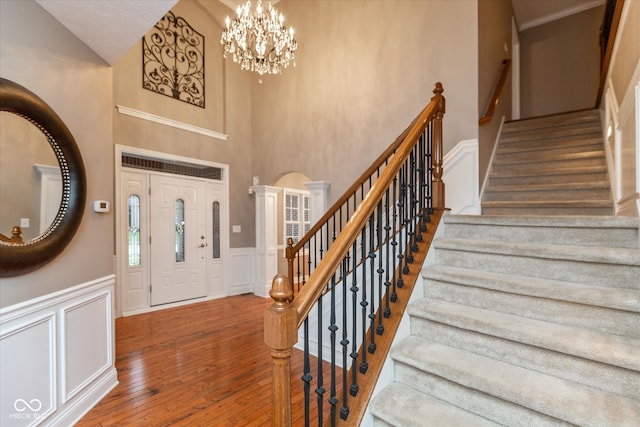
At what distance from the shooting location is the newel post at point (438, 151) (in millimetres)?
2307

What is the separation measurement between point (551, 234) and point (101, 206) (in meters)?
3.09

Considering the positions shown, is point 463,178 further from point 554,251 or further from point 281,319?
point 281,319

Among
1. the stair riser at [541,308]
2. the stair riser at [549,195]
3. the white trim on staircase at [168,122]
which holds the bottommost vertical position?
the stair riser at [541,308]

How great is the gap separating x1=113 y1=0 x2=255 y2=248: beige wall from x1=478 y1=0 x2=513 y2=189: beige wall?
3.86m

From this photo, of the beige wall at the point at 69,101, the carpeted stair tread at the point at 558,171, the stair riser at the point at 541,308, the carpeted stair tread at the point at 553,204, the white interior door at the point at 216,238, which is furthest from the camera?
the white interior door at the point at 216,238

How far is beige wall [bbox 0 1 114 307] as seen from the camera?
69.2 inches

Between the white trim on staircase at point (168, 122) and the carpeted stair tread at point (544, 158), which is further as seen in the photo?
the white trim on staircase at point (168, 122)

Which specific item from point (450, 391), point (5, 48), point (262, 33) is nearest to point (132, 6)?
point (5, 48)

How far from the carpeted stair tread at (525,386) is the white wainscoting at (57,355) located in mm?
2006

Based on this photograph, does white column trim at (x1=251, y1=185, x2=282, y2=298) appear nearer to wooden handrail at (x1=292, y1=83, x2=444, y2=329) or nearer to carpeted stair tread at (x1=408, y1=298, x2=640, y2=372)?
wooden handrail at (x1=292, y1=83, x2=444, y2=329)

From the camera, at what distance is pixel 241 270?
18.6 feet

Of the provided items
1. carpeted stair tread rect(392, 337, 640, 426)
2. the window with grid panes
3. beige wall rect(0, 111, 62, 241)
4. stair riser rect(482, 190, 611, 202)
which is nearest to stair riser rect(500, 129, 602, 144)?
stair riser rect(482, 190, 611, 202)

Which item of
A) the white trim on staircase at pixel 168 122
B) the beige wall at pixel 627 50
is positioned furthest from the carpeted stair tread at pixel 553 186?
the white trim on staircase at pixel 168 122

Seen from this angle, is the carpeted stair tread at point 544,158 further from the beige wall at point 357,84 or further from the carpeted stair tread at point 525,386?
the carpeted stair tread at point 525,386
